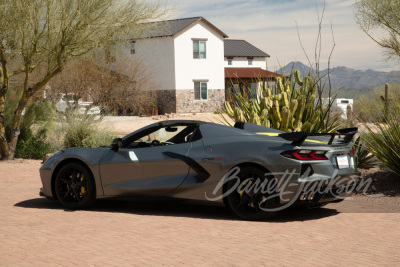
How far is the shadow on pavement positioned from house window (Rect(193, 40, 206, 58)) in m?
38.2

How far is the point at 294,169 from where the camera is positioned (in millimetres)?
8273

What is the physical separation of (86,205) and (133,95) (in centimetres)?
3263

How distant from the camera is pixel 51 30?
57.4 feet

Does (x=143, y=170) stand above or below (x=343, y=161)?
below

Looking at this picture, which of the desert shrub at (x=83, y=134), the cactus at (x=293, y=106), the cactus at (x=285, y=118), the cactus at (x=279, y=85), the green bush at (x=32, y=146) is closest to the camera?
the cactus at (x=285, y=118)

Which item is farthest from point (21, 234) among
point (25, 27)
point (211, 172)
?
point (25, 27)

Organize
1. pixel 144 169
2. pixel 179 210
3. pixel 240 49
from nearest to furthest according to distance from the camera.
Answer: pixel 144 169 < pixel 179 210 < pixel 240 49

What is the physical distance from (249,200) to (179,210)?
1.59 metres

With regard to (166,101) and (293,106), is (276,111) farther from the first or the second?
(166,101)

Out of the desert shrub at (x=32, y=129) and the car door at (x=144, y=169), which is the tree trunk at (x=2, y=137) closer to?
the desert shrub at (x=32, y=129)

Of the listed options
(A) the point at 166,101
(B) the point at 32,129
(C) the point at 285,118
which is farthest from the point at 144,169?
(A) the point at 166,101

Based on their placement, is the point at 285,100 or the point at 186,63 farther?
the point at 186,63

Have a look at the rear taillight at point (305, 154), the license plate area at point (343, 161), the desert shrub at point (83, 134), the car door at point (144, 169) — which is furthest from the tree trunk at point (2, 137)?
the license plate area at point (343, 161)

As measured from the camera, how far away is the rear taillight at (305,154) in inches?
328
